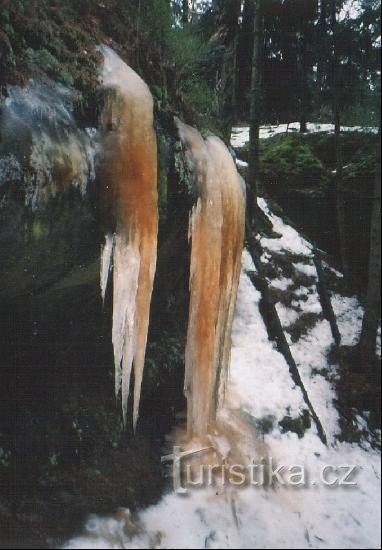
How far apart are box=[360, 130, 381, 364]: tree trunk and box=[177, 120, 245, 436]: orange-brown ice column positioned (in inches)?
96.5

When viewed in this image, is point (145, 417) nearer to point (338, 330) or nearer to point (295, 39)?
point (338, 330)

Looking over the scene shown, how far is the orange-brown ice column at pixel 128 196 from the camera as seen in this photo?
3941 mm

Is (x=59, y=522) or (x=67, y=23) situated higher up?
(x=67, y=23)

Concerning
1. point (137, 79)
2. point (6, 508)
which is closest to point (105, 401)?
point (6, 508)

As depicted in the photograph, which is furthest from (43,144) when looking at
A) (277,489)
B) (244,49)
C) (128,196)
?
(244,49)

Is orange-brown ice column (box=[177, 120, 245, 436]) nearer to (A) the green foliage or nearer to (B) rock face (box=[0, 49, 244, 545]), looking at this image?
(B) rock face (box=[0, 49, 244, 545])

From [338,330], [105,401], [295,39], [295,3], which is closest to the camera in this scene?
[105,401]

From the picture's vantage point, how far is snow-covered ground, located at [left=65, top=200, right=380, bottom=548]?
4.24 meters

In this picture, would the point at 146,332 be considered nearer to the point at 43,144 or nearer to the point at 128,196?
the point at 128,196

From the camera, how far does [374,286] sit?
21.3ft

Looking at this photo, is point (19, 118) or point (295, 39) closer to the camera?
point (19, 118)

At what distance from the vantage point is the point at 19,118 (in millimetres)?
3330

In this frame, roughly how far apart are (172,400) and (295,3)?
39.0 ft

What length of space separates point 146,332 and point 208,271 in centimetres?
115
